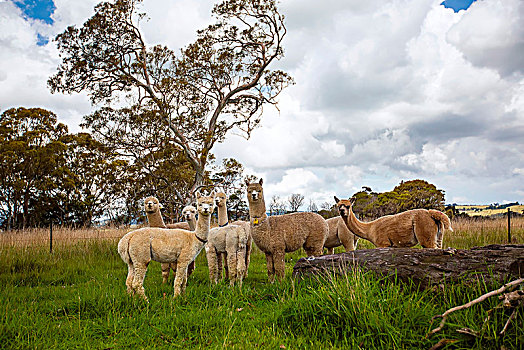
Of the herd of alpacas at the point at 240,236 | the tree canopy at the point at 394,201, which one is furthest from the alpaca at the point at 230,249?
the tree canopy at the point at 394,201

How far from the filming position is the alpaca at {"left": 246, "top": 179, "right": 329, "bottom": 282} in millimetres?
7480

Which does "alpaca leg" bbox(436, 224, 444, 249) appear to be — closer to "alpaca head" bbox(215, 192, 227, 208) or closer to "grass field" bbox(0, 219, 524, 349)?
"grass field" bbox(0, 219, 524, 349)

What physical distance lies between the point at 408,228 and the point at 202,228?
458 cm

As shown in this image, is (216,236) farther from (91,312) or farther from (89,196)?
(89,196)

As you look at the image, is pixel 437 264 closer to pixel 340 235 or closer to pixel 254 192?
pixel 254 192

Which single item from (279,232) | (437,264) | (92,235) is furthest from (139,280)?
(92,235)

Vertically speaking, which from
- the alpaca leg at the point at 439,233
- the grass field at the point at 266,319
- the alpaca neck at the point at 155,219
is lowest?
the grass field at the point at 266,319

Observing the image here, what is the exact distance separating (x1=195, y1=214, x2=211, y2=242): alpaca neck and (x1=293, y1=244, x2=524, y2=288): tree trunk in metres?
1.98

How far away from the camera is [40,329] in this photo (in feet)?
15.3

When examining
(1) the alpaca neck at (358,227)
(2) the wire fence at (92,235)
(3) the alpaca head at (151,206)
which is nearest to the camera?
(3) the alpaca head at (151,206)

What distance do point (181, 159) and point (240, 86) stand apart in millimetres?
7987

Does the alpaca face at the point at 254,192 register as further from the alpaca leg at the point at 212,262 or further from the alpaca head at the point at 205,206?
the alpaca leg at the point at 212,262

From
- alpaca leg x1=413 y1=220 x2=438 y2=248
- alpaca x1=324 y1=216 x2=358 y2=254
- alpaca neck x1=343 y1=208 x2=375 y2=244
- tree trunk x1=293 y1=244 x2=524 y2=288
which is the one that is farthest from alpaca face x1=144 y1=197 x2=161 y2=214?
alpaca leg x1=413 y1=220 x2=438 y2=248

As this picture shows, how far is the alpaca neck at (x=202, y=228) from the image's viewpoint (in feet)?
21.6
